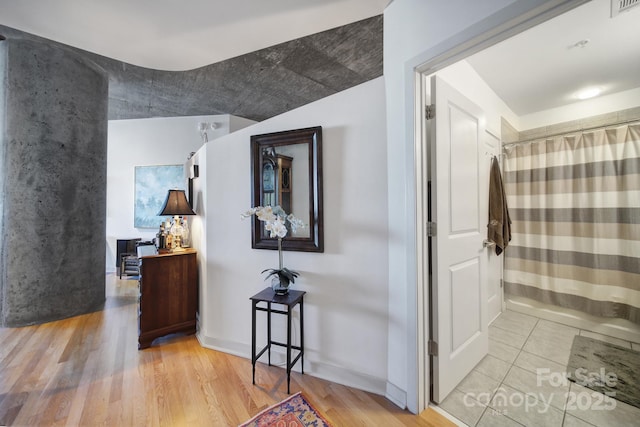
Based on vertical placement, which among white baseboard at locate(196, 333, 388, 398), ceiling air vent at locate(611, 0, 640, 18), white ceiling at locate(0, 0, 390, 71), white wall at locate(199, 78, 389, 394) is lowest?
white baseboard at locate(196, 333, 388, 398)

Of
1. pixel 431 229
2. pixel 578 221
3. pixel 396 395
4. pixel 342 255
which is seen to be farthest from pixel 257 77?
pixel 578 221

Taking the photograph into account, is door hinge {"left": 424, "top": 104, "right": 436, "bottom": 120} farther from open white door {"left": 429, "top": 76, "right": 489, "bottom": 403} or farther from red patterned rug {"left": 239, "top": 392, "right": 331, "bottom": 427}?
red patterned rug {"left": 239, "top": 392, "right": 331, "bottom": 427}

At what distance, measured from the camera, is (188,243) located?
116 inches

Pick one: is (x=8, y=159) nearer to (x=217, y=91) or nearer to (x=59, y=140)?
(x=59, y=140)

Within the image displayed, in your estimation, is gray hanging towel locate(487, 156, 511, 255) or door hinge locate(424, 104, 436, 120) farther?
gray hanging towel locate(487, 156, 511, 255)

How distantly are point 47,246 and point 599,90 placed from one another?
6082 mm

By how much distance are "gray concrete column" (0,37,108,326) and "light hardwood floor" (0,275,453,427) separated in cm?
53

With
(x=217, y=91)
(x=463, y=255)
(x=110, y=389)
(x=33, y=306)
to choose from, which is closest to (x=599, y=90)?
(x=463, y=255)

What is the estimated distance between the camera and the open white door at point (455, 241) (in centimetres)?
153

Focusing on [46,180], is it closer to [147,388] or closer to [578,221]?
[147,388]

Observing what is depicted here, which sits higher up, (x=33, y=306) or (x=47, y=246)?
(x=47, y=246)

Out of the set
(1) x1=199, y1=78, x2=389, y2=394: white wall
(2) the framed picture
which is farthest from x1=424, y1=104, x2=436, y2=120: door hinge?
(2) the framed picture

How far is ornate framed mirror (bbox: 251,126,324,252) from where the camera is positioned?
182 centimetres

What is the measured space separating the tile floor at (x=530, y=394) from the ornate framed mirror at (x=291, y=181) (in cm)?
139
